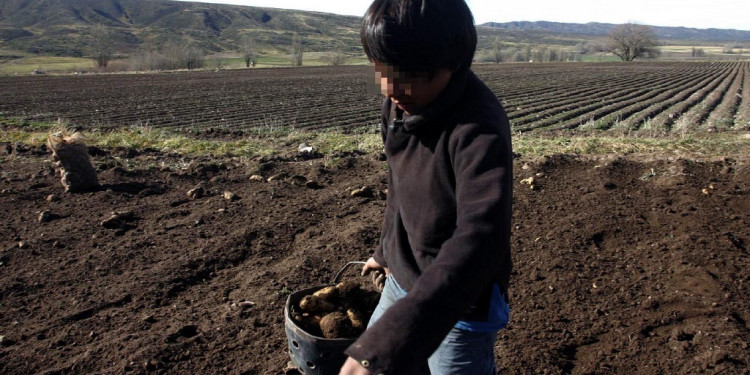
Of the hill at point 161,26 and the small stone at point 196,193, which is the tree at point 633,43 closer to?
the hill at point 161,26

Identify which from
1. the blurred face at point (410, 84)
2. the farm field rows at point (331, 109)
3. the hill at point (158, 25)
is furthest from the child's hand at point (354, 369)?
the hill at point (158, 25)

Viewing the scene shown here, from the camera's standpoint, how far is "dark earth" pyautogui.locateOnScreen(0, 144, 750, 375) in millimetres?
3043

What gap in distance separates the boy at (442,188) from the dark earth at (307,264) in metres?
1.55

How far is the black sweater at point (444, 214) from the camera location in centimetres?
116

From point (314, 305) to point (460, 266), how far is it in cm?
129

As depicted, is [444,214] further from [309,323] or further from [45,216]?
[45,216]

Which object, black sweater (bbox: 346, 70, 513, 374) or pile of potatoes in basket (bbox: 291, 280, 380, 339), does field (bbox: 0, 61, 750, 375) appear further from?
black sweater (bbox: 346, 70, 513, 374)

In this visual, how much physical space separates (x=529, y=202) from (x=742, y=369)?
2.68m

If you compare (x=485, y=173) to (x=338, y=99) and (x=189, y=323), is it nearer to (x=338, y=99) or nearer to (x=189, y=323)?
(x=189, y=323)

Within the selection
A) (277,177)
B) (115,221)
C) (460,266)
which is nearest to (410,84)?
(460,266)

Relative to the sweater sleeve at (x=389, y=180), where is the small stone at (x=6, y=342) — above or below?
below

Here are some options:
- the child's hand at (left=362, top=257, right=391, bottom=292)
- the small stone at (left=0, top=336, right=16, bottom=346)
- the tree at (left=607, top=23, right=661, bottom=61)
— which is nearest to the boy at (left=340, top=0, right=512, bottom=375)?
the child's hand at (left=362, top=257, right=391, bottom=292)

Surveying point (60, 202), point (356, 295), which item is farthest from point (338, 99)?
point (356, 295)

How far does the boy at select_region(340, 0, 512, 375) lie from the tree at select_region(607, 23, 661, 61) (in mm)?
89848
